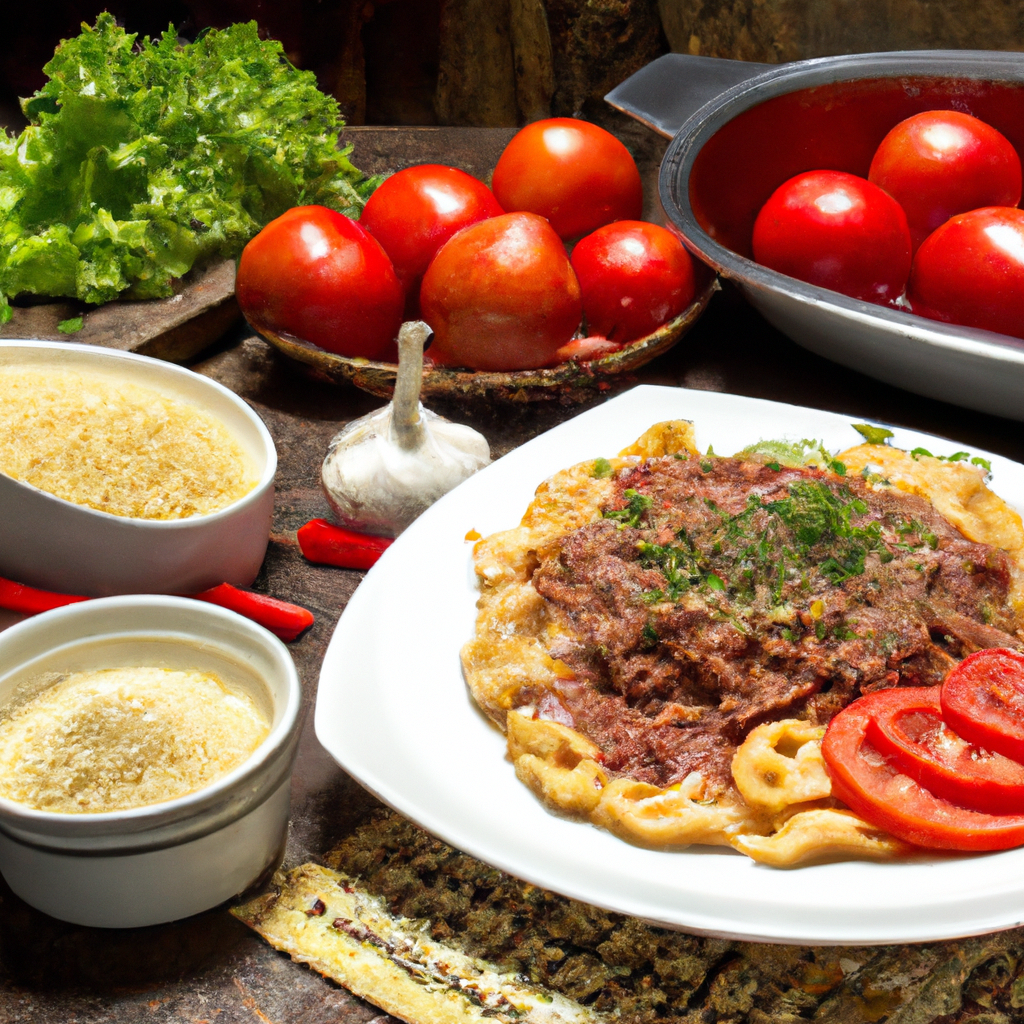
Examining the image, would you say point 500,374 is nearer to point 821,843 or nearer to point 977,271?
point 977,271

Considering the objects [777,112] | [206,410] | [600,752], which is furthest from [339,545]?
[777,112]

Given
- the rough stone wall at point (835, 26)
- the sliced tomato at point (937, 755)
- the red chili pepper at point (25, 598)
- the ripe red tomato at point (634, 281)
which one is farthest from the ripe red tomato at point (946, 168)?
the red chili pepper at point (25, 598)

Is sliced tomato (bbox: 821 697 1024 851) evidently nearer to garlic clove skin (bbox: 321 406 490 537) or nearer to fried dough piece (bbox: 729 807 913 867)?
fried dough piece (bbox: 729 807 913 867)

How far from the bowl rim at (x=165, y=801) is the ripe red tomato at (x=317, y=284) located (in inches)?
38.1

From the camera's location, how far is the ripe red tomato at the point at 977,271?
225cm

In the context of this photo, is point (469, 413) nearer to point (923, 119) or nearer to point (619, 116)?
point (923, 119)

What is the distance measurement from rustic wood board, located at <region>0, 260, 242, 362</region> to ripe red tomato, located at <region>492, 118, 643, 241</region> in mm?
764

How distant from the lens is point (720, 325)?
2.72m

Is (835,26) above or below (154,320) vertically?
above

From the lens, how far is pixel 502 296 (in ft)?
7.29

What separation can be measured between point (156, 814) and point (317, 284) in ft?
4.49

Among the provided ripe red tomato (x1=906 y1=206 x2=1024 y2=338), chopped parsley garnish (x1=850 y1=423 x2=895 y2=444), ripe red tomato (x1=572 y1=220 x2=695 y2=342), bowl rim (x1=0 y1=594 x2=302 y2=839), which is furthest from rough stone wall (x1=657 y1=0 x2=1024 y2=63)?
bowl rim (x1=0 y1=594 x2=302 y2=839)

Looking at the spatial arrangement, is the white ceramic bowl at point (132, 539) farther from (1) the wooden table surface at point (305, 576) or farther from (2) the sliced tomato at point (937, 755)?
(2) the sliced tomato at point (937, 755)

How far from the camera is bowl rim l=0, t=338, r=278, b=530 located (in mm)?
1642
